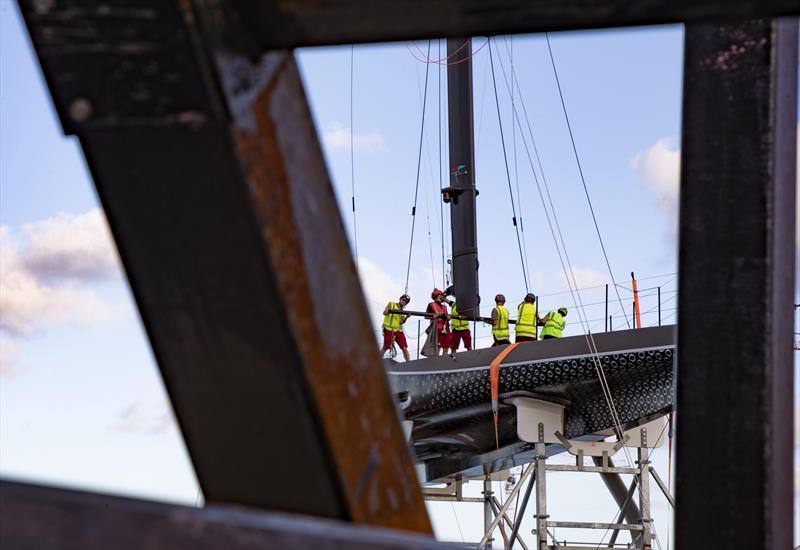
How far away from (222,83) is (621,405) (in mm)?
12075

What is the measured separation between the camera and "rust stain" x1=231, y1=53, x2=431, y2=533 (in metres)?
1.26

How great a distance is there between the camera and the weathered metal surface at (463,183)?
15.9 metres

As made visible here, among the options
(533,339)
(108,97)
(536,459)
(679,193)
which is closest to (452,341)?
(533,339)


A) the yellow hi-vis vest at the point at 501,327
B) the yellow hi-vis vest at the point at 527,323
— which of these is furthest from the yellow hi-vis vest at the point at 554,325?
the yellow hi-vis vest at the point at 501,327

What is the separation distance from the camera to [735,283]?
1.97 metres

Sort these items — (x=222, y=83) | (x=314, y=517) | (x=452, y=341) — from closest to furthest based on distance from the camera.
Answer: (x=222, y=83)
(x=314, y=517)
(x=452, y=341)

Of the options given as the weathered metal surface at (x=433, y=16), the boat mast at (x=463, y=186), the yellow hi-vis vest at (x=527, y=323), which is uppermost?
the weathered metal surface at (x=433, y=16)

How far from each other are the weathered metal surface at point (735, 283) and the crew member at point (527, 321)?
38.0 ft

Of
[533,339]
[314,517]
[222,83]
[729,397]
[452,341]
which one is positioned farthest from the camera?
[452,341]

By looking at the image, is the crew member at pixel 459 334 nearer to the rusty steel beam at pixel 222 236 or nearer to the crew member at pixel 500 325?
the crew member at pixel 500 325

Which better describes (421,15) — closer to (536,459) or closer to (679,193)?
(679,193)

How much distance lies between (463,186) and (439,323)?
8.62 feet

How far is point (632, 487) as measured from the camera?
1262 centimetres

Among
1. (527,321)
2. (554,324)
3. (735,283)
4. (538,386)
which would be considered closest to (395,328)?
(527,321)
